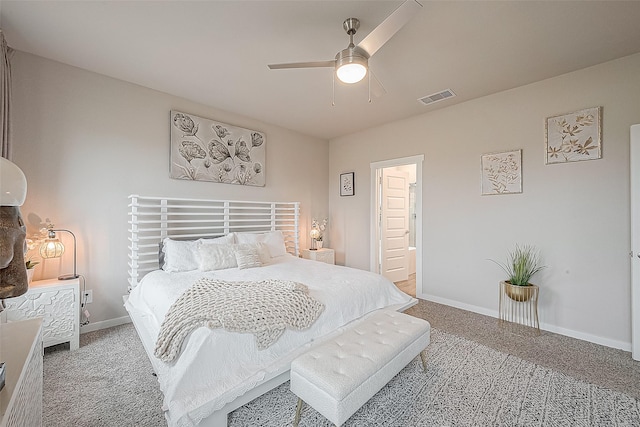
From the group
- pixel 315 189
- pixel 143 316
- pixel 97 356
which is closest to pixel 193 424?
pixel 143 316

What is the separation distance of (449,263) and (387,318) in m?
2.03

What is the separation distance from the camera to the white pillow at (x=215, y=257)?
2.99 m

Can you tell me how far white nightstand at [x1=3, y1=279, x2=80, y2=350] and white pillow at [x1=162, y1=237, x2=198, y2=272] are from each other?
770 mm

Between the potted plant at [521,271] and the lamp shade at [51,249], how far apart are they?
183 inches

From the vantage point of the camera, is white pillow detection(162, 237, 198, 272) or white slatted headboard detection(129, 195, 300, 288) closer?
white pillow detection(162, 237, 198, 272)

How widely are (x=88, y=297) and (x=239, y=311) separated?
2.24 meters

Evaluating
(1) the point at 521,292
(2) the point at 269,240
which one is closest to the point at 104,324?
(2) the point at 269,240

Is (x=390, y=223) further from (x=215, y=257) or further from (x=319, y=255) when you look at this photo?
(x=215, y=257)

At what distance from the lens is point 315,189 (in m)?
5.20

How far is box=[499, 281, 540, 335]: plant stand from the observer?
2930mm

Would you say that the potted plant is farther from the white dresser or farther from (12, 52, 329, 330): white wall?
(12, 52, 329, 330): white wall

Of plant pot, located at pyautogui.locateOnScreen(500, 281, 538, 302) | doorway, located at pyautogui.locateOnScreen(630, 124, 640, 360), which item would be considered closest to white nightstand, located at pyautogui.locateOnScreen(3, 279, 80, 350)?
plant pot, located at pyautogui.locateOnScreen(500, 281, 538, 302)

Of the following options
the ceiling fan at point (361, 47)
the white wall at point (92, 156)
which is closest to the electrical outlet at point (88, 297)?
the white wall at point (92, 156)

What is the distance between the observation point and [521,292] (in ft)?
9.62
